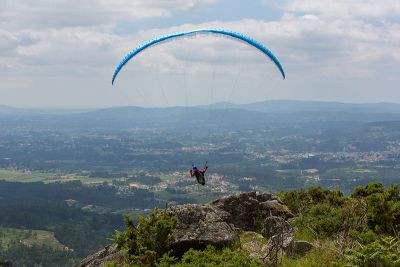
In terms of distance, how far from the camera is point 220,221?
1680 centimetres

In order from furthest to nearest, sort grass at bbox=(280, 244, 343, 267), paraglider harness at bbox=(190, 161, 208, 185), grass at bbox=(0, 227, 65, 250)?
grass at bbox=(0, 227, 65, 250)
paraglider harness at bbox=(190, 161, 208, 185)
grass at bbox=(280, 244, 343, 267)

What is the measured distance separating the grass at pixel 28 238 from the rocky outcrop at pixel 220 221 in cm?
14959

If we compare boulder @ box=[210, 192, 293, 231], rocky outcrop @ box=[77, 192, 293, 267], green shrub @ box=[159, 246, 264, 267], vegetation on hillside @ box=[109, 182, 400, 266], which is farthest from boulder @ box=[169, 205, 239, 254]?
boulder @ box=[210, 192, 293, 231]

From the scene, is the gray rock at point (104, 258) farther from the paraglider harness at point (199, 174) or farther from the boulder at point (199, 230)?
the paraglider harness at point (199, 174)

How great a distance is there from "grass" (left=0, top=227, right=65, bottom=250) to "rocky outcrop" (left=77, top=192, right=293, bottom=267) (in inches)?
5889

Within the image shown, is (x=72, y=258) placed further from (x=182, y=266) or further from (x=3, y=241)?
Answer: (x=182, y=266)

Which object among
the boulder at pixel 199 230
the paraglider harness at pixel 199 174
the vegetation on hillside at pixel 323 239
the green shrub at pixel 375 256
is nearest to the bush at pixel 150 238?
the vegetation on hillside at pixel 323 239

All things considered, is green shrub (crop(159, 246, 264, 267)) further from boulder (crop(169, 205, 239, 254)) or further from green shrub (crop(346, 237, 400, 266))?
green shrub (crop(346, 237, 400, 266))

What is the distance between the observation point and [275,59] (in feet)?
85.4

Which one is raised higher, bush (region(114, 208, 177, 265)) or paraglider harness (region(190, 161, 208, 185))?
paraglider harness (region(190, 161, 208, 185))

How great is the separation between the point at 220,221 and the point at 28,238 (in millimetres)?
171329

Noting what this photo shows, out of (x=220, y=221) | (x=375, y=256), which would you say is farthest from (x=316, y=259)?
(x=220, y=221)

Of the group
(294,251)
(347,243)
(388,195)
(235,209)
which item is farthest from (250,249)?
(388,195)

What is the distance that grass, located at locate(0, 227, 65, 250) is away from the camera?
158375mm
